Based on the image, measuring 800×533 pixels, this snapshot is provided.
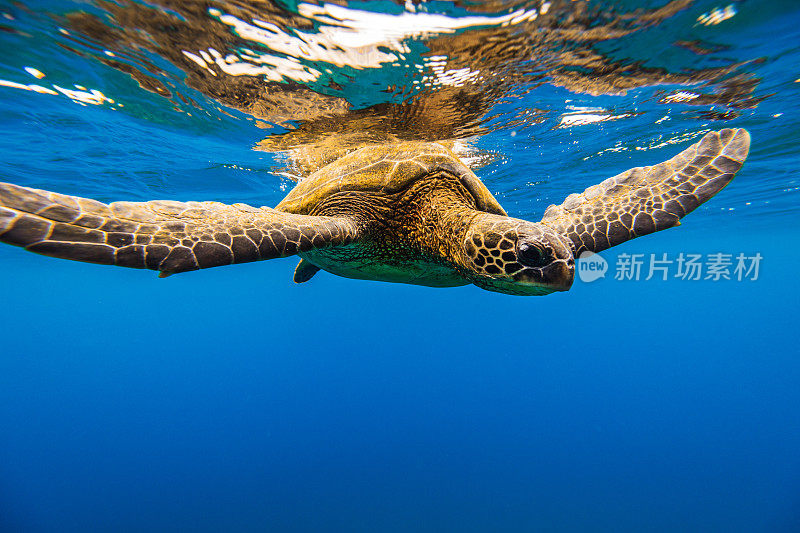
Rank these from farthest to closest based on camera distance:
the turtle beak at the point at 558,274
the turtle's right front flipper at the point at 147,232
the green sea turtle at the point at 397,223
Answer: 1. the turtle beak at the point at 558,274
2. the green sea turtle at the point at 397,223
3. the turtle's right front flipper at the point at 147,232

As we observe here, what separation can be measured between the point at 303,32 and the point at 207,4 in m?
1.07

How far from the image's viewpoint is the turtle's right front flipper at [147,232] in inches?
74.0

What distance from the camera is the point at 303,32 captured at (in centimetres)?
420

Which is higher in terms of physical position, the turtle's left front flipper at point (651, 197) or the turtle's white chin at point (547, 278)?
the turtle's left front flipper at point (651, 197)

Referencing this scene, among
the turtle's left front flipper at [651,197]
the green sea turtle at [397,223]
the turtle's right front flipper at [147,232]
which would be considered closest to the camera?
the turtle's right front flipper at [147,232]

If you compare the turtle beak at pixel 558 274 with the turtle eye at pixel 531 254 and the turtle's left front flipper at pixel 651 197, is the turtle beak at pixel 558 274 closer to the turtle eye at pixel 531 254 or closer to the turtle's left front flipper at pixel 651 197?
the turtle eye at pixel 531 254

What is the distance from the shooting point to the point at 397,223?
4.14 m

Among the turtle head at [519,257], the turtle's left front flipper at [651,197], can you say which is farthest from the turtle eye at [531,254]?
the turtle's left front flipper at [651,197]

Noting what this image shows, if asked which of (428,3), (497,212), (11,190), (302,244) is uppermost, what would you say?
(428,3)

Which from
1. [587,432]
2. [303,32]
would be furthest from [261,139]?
[587,432]

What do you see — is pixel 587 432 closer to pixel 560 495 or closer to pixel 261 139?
pixel 560 495

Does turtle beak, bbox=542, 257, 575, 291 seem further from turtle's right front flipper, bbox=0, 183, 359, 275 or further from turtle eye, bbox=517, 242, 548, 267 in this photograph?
turtle's right front flipper, bbox=0, 183, 359, 275

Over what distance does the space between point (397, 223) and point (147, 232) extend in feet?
8.43

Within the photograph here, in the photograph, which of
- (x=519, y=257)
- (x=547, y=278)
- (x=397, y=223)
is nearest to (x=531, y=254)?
(x=519, y=257)
